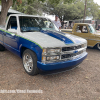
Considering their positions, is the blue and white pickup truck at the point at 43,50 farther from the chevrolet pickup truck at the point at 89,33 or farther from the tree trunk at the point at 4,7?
the tree trunk at the point at 4,7

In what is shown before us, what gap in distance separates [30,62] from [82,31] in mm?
4918

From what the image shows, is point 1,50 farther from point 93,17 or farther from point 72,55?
point 93,17

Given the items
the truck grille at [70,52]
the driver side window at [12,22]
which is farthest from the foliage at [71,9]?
the truck grille at [70,52]

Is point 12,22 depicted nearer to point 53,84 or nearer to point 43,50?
point 43,50

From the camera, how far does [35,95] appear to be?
2443 mm

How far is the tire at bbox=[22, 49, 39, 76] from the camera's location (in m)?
2.88

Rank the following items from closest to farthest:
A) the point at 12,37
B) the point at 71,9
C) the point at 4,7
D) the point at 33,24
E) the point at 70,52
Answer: the point at 70,52 → the point at 12,37 → the point at 33,24 → the point at 4,7 → the point at 71,9

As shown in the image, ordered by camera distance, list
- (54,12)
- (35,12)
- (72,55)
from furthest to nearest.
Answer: (54,12) → (35,12) → (72,55)

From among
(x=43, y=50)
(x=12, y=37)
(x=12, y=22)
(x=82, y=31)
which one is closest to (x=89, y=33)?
(x=82, y=31)

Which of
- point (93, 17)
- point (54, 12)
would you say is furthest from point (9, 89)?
point (93, 17)

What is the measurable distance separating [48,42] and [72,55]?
0.79 m

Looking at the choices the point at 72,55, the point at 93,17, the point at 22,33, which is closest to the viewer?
the point at 72,55

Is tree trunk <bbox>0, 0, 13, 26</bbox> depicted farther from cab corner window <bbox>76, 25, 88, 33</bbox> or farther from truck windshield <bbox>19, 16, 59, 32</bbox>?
truck windshield <bbox>19, 16, 59, 32</bbox>

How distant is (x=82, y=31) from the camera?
6938mm
